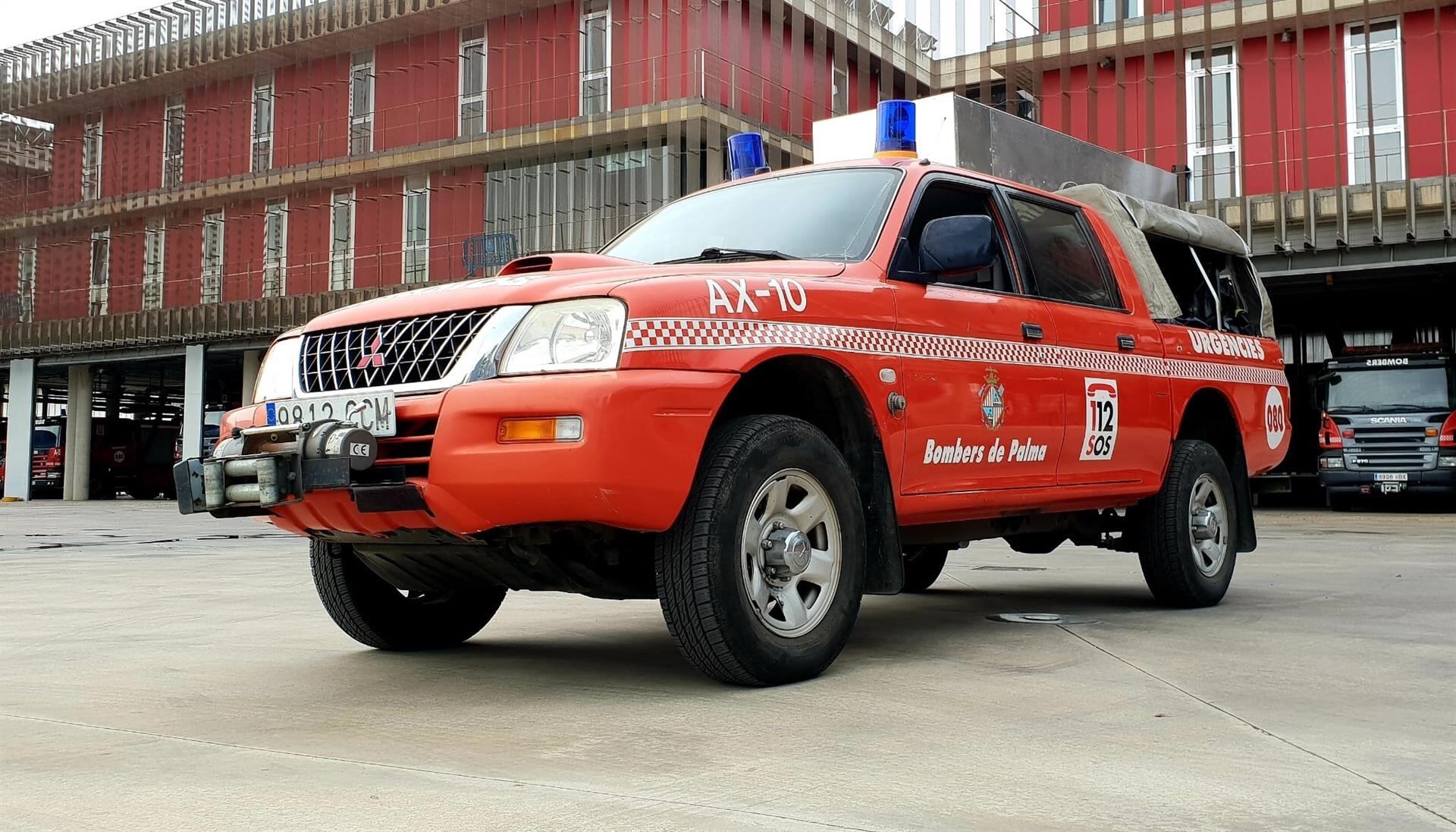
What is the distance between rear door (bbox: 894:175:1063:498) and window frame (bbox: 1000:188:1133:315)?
0.32 feet

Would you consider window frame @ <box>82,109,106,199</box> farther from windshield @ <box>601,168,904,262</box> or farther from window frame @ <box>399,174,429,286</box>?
windshield @ <box>601,168,904,262</box>

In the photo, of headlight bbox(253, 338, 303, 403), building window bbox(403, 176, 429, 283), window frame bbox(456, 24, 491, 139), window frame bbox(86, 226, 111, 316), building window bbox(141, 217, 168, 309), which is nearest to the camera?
headlight bbox(253, 338, 303, 403)

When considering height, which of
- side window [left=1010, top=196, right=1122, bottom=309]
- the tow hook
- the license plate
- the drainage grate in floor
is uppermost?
side window [left=1010, top=196, right=1122, bottom=309]

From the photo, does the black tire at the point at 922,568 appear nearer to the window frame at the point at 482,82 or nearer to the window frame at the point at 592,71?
the window frame at the point at 592,71

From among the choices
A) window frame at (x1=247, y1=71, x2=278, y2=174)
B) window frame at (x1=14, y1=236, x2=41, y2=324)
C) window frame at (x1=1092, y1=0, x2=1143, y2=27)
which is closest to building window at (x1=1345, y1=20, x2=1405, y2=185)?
window frame at (x1=1092, y1=0, x2=1143, y2=27)

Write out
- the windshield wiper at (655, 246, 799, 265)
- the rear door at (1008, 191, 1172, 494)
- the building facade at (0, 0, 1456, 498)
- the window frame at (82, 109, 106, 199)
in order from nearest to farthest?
the windshield wiper at (655, 246, 799, 265) → the rear door at (1008, 191, 1172, 494) → the building facade at (0, 0, 1456, 498) → the window frame at (82, 109, 106, 199)

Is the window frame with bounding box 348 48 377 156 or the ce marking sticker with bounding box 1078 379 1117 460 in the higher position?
the window frame with bounding box 348 48 377 156

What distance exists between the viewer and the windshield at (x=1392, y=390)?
19484mm

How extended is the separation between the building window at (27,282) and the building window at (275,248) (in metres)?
8.38

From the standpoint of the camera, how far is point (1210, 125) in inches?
886

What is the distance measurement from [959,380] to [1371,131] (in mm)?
17146

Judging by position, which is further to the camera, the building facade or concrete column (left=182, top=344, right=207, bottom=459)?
concrete column (left=182, top=344, right=207, bottom=459)

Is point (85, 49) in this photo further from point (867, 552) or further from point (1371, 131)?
point (867, 552)

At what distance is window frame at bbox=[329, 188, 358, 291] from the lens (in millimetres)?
28938
